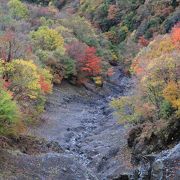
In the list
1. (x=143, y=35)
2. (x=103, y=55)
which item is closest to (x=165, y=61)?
(x=103, y=55)

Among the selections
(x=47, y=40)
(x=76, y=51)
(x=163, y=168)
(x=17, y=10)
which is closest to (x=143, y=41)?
(x=17, y=10)

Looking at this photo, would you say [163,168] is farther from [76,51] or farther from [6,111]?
[76,51]

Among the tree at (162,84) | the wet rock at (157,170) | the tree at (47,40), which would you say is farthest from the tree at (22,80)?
the tree at (47,40)

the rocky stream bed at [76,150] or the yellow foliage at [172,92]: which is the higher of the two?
the yellow foliage at [172,92]

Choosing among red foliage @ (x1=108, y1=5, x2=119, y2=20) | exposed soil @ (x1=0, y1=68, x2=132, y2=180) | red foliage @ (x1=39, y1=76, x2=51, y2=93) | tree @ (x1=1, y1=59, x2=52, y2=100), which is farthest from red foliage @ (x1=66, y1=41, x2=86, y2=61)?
red foliage @ (x1=108, y1=5, x2=119, y2=20)

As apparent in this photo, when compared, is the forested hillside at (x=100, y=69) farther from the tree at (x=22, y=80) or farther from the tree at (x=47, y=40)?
the tree at (x=22, y=80)

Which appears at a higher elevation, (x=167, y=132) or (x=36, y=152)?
(x=167, y=132)

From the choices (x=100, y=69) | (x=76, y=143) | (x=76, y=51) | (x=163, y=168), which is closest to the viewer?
(x=163, y=168)

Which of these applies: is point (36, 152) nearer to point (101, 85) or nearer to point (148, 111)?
point (148, 111)

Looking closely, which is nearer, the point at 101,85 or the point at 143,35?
the point at 101,85
